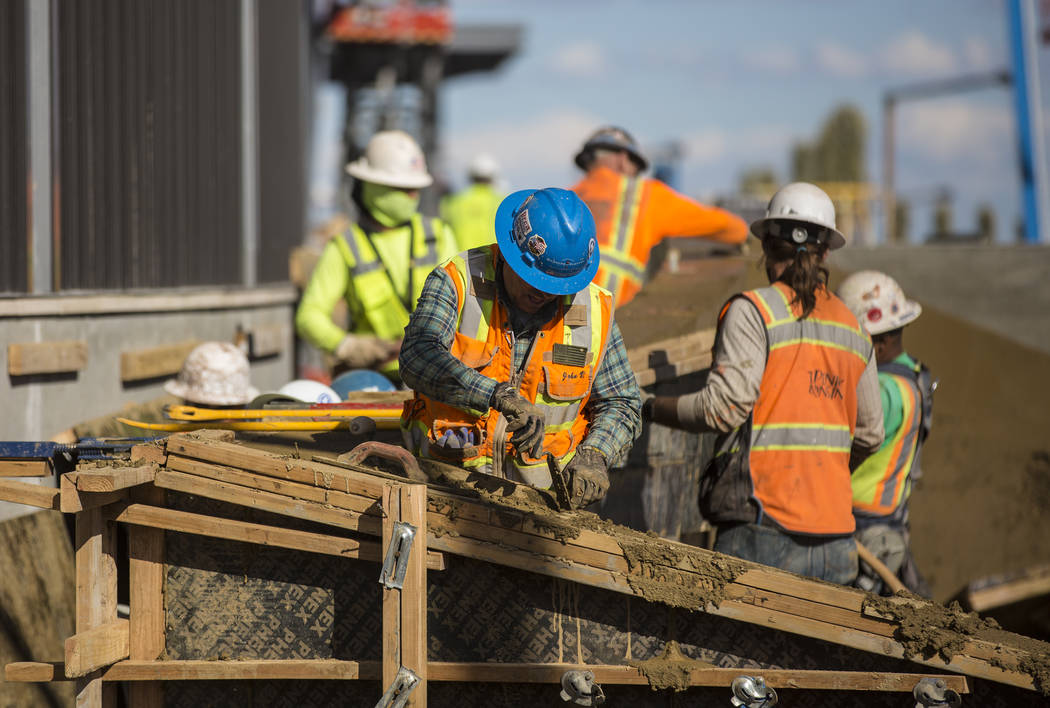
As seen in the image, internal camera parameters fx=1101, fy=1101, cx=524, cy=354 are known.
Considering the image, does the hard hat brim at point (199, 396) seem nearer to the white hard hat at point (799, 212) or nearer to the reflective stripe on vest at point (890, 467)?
the white hard hat at point (799, 212)

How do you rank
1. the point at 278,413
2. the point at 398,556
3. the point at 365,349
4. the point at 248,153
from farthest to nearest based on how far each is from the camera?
the point at 248,153 → the point at 365,349 → the point at 278,413 → the point at 398,556

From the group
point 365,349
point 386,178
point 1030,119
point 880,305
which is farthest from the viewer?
point 1030,119

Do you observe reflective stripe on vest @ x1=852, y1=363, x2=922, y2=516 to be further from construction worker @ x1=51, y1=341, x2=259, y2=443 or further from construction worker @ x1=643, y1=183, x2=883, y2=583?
construction worker @ x1=51, y1=341, x2=259, y2=443

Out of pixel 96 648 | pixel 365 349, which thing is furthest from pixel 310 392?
pixel 96 648

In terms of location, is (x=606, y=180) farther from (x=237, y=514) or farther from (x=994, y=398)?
Answer: (x=994, y=398)

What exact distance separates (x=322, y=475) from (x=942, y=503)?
19.9 feet

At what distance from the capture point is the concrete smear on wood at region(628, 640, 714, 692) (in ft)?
11.8

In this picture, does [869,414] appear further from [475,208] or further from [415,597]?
[475,208]

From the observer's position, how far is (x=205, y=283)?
8.59 m

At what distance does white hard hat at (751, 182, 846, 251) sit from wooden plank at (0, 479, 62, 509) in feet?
9.24

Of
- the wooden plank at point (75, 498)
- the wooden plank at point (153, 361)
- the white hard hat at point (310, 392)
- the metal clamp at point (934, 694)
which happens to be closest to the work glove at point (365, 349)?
Answer: the white hard hat at point (310, 392)

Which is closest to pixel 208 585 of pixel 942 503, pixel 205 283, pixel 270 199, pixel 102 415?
pixel 102 415

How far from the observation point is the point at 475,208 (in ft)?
44.8

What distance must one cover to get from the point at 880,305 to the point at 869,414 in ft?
2.98
